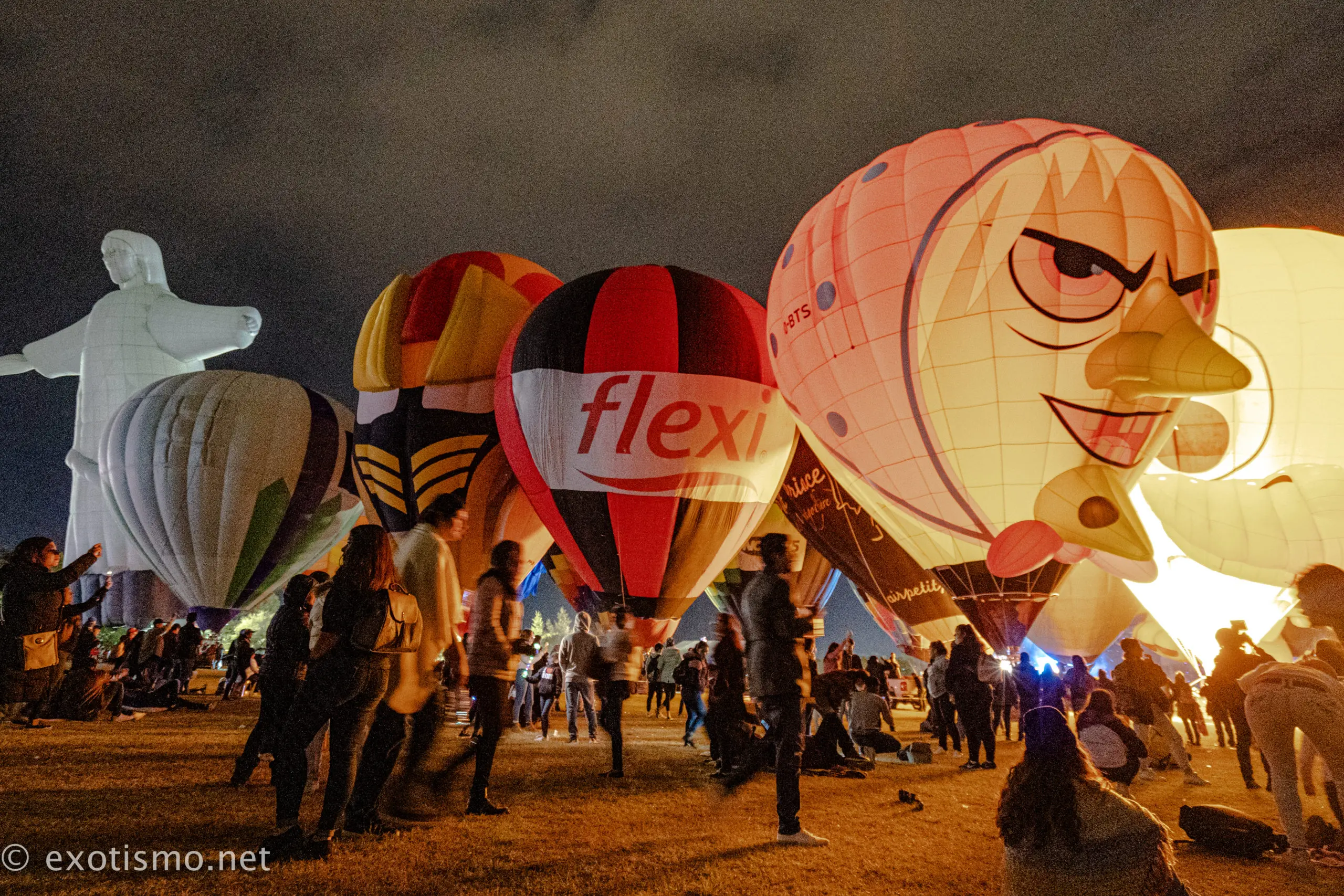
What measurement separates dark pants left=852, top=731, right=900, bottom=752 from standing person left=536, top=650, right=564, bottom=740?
12.8 feet

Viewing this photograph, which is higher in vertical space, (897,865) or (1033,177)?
(1033,177)

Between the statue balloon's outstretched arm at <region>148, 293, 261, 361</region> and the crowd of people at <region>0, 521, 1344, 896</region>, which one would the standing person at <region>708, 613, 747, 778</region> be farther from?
the statue balloon's outstretched arm at <region>148, 293, 261, 361</region>

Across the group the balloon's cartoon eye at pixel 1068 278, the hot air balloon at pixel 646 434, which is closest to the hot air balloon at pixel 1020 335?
the balloon's cartoon eye at pixel 1068 278

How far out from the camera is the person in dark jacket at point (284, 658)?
4926 millimetres

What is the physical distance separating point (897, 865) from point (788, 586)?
1547mm

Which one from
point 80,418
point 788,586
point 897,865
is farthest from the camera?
point 80,418

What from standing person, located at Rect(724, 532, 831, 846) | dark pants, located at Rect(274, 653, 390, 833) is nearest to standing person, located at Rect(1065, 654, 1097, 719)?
standing person, located at Rect(724, 532, 831, 846)

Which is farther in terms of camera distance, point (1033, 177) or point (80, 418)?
point (80, 418)

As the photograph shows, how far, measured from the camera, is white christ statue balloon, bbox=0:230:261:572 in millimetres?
24094

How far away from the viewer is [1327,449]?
851 centimetres

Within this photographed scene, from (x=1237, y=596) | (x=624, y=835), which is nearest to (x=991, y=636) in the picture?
(x=1237, y=596)

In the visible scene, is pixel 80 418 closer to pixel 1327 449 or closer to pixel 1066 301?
pixel 1066 301

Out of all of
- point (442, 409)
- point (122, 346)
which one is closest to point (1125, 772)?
point (442, 409)

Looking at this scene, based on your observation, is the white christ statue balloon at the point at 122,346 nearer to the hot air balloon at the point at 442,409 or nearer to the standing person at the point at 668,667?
the hot air balloon at the point at 442,409
